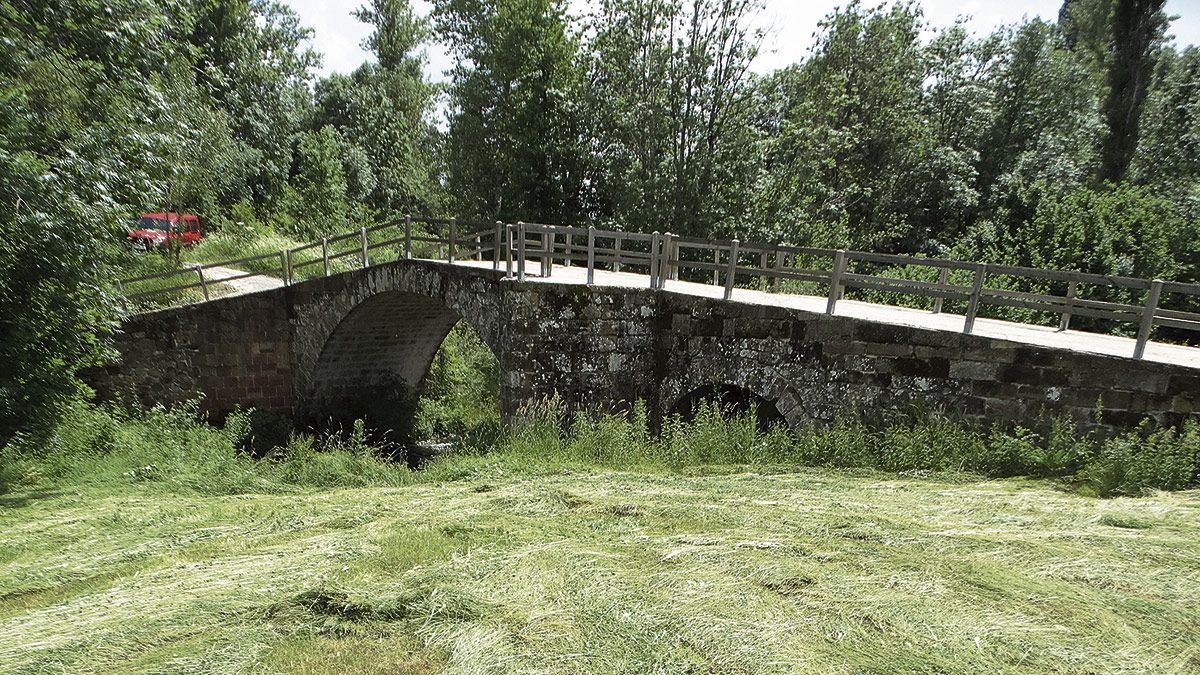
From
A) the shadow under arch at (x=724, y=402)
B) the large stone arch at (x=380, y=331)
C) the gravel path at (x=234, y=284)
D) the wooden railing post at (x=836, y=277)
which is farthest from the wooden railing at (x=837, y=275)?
the shadow under arch at (x=724, y=402)

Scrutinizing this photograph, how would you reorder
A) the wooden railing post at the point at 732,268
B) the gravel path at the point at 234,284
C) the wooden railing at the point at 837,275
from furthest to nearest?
the gravel path at the point at 234,284 → the wooden railing post at the point at 732,268 → the wooden railing at the point at 837,275

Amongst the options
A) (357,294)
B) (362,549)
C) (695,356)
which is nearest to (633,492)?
(362,549)

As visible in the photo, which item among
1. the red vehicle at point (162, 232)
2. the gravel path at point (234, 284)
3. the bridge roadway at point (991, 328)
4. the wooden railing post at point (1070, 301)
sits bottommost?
the gravel path at point (234, 284)

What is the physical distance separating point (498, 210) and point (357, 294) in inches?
414

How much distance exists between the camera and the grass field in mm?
4055

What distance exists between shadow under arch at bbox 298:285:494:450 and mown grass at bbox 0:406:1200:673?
9027 millimetres

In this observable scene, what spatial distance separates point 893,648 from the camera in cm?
400

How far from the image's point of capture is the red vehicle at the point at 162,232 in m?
21.7

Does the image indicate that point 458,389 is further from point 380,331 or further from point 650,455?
point 650,455

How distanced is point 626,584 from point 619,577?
0.15 m

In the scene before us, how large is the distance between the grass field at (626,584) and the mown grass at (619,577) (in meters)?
0.02

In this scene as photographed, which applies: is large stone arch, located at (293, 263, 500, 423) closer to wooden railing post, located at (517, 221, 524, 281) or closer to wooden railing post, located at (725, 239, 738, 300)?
wooden railing post, located at (517, 221, 524, 281)

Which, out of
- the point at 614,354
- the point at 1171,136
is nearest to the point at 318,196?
the point at 614,354

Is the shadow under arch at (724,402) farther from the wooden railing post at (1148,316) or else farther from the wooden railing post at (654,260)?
the wooden railing post at (1148,316)
